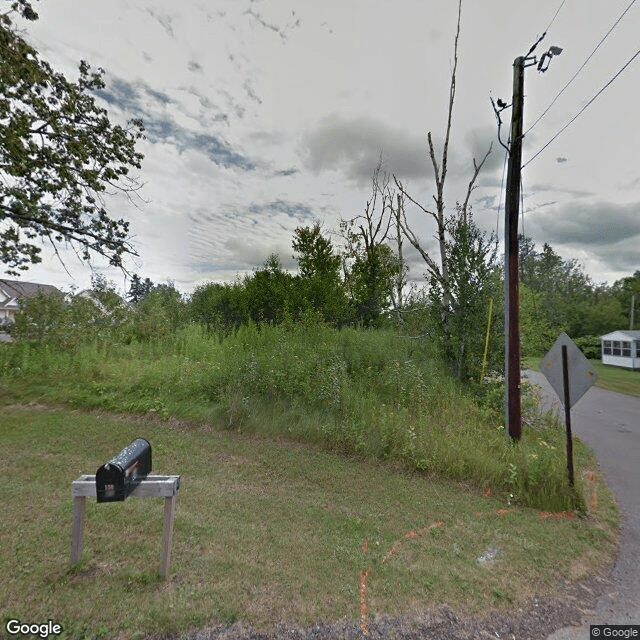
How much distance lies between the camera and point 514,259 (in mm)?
5836

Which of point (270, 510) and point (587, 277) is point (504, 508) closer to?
point (270, 510)

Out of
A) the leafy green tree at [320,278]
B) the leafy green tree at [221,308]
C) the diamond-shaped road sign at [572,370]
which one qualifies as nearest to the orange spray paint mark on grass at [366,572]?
the diamond-shaped road sign at [572,370]

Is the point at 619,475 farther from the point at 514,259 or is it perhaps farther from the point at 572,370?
the point at 514,259

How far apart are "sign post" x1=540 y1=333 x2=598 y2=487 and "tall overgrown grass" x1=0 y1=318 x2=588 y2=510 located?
1.01 meters

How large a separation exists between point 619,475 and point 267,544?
666 cm

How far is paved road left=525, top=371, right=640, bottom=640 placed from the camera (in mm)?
2686

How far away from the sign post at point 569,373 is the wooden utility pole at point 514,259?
1.09 m

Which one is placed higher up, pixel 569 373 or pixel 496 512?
pixel 569 373

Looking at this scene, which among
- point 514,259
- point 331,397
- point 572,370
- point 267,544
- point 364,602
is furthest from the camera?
point 331,397

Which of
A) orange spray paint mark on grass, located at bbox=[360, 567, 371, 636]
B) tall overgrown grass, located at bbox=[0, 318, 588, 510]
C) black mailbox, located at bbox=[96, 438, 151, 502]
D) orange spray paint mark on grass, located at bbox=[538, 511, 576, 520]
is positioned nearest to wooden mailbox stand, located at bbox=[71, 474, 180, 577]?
black mailbox, located at bbox=[96, 438, 151, 502]

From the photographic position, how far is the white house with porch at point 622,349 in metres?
24.9

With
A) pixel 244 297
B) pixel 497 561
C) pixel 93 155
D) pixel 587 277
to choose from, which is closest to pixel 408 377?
pixel 497 561

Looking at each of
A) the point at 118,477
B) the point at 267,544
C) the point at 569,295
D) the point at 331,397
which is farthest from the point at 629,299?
the point at 118,477

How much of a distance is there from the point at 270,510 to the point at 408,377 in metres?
4.78
